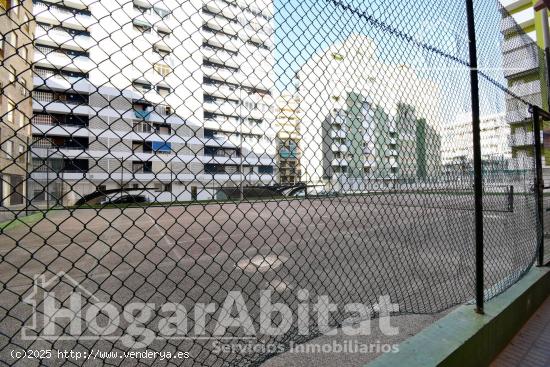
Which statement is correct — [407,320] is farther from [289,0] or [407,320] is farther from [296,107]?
[289,0]

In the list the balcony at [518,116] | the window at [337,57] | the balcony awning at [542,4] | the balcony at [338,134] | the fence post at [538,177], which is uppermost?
the balcony awning at [542,4]

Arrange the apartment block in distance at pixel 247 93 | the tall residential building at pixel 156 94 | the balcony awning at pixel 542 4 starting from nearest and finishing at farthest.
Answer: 1. the tall residential building at pixel 156 94
2. the apartment block in distance at pixel 247 93
3. the balcony awning at pixel 542 4

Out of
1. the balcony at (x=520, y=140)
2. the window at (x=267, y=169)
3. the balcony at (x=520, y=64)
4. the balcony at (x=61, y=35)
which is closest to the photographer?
the balcony at (x=61, y=35)

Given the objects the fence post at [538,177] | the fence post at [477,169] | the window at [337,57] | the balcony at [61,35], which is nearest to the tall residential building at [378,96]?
the window at [337,57]

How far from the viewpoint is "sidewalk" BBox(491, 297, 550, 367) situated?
2301 mm

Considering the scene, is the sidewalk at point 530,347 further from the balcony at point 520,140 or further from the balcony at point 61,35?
the balcony at point 61,35

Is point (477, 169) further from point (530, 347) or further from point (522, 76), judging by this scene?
point (522, 76)

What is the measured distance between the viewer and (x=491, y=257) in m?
4.99

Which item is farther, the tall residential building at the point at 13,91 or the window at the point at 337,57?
the window at the point at 337,57

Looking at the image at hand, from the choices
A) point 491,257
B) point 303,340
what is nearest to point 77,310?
point 303,340

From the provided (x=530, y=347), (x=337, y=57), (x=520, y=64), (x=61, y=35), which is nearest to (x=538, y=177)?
(x=520, y=64)

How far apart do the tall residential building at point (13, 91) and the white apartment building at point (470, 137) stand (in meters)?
3.40

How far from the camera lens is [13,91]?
60.7ft

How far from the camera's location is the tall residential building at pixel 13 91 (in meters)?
1.46
